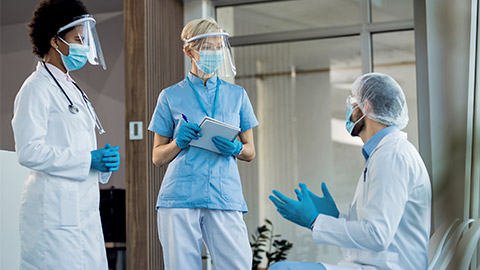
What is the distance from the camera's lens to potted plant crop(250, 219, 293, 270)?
14.4ft

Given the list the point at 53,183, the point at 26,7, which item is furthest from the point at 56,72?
the point at 26,7

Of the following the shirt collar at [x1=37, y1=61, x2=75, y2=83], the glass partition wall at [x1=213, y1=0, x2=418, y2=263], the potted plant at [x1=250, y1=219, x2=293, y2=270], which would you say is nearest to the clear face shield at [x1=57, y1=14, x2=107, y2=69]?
the shirt collar at [x1=37, y1=61, x2=75, y2=83]

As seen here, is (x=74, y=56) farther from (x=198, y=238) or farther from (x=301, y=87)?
(x=301, y=87)

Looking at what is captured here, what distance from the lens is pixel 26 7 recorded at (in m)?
5.39

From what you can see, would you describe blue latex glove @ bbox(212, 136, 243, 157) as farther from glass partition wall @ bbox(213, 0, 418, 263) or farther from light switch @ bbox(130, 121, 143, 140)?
glass partition wall @ bbox(213, 0, 418, 263)

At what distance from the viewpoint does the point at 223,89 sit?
2.42m

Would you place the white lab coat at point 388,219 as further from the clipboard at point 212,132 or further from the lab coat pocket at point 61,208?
the lab coat pocket at point 61,208

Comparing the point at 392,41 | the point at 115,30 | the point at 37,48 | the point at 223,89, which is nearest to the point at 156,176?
the point at 223,89

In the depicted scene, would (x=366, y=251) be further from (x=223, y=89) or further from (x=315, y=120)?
(x=315, y=120)

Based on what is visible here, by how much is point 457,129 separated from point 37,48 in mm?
1587

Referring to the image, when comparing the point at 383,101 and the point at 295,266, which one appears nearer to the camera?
the point at 295,266

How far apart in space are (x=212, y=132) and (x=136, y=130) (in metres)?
1.37

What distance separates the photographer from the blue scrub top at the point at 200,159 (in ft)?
7.30

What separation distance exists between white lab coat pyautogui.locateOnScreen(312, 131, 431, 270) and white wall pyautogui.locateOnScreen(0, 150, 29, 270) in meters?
1.89
